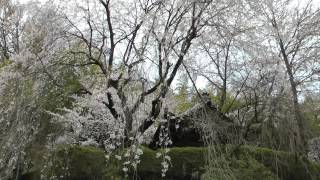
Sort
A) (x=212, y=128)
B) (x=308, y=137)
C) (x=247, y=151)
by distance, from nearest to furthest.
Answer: (x=212, y=128) < (x=247, y=151) < (x=308, y=137)

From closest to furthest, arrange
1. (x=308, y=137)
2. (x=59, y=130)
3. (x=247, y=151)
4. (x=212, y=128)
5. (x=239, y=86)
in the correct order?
1. (x=212, y=128)
2. (x=247, y=151)
3. (x=308, y=137)
4. (x=59, y=130)
5. (x=239, y=86)

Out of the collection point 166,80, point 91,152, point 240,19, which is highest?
point 240,19

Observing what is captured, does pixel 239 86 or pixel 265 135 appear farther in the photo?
pixel 239 86

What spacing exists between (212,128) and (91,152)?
3.25 meters

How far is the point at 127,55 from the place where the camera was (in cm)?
859

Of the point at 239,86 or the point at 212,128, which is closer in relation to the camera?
the point at 212,128

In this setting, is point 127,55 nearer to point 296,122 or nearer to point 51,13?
point 51,13

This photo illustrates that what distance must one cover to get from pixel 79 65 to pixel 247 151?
147 inches

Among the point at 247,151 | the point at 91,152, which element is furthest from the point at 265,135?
the point at 91,152

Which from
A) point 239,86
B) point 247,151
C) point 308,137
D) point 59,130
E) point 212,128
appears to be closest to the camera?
point 212,128

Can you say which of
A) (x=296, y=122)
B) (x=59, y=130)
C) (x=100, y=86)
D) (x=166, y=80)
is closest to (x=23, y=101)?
(x=59, y=130)

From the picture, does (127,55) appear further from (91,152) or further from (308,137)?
(308,137)

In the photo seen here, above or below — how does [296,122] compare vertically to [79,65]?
below

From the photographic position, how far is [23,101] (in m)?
7.86
